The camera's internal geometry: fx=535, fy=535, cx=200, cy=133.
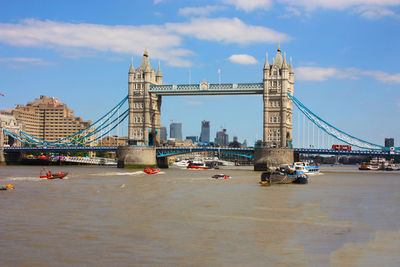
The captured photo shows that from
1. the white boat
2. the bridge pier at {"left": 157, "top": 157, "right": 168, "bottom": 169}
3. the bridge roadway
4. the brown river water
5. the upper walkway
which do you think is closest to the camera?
the brown river water

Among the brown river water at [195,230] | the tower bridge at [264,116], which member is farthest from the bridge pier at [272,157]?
the brown river water at [195,230]

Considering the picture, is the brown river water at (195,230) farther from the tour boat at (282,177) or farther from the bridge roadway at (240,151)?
the bridge roadway at (240,151)

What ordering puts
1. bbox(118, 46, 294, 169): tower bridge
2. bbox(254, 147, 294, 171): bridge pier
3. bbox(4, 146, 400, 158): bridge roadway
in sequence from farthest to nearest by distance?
bbox(118, 46, 294, 169): tower bridge
bbox(254, 147, 294, 171): bridge pier
bbox(4, 146, 400, 158): bridge roadway

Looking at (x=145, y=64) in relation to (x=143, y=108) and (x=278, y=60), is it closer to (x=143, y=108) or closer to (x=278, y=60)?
(x=143, y=108)

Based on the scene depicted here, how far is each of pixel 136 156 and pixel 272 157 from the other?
26262mm

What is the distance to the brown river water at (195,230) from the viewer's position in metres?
19.4

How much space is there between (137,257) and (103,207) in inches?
555

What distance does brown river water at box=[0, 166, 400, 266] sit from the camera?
19375 millimetres

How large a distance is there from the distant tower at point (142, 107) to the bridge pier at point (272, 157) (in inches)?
974

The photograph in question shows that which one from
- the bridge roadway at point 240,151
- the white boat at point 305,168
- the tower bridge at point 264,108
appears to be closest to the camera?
the white boat at point 305,168

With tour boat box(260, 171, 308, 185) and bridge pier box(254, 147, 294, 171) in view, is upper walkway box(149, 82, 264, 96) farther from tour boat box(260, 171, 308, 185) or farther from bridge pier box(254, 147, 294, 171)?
tour boat box(260, 171, 308, 185)

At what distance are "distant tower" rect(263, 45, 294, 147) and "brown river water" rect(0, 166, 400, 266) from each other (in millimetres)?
58368

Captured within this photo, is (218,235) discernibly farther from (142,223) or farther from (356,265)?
(356,265)

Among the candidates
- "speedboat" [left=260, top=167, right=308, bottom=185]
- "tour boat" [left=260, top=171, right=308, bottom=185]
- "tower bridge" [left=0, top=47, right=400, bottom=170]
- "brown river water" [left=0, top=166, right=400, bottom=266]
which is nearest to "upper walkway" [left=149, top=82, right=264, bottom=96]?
"tower bridge" [left=0, top=47, right=400, bottom=170]
